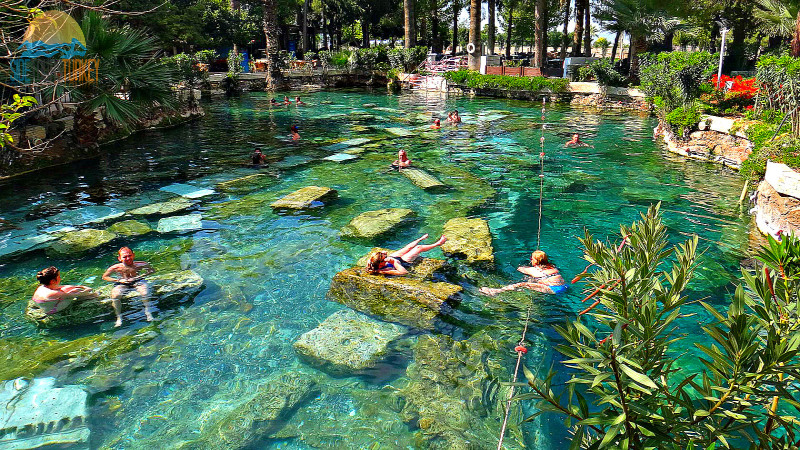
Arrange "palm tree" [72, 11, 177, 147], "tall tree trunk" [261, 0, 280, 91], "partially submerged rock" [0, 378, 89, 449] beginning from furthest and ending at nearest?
"tall tree trunk" [261, 0, 280, 91] → "palm tree" [72, 11, 177, 147] → "partially submerged rock" [0, 378, 89, 449]

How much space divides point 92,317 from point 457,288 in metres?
5.57

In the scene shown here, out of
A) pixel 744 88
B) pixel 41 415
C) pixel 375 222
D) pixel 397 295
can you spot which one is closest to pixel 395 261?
pixel 397 295

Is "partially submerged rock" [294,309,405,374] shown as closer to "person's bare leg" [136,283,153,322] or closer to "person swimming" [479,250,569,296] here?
"person swimming" [479,250,569,296]

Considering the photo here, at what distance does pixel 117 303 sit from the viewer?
7.94 m

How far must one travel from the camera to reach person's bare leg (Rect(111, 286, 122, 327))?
7.68 metres

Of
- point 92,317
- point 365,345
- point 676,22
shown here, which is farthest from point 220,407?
point 676,22

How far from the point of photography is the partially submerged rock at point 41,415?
5297 mm

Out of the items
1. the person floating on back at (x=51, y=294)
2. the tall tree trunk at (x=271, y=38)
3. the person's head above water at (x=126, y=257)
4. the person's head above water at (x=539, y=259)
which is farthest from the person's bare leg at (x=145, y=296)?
the tall tree trunk at (x=271, y=38)

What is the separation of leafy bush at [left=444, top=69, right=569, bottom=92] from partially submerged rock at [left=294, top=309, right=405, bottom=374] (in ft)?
91.4

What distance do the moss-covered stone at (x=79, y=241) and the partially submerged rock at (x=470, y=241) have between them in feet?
22.8

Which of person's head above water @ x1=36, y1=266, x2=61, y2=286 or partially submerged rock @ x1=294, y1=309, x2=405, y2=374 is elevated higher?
person's head above water @ x1=36, y1=266, x2=61, y2=286

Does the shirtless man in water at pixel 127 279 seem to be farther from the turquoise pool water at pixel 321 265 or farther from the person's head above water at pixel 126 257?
the turquoise pool water at pixel 321 265

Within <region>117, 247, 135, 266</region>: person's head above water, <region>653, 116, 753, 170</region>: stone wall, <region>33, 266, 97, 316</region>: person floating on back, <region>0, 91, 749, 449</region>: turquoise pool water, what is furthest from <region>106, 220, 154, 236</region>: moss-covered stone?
<region>653, 116, 753, 170</region>: stone wall

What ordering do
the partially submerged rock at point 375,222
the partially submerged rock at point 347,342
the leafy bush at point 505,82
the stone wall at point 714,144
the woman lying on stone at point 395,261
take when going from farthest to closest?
1. the leafy bush at point 505,82
2. the stone wall at point 714,144
3. the partially submerged rock at point 375,222
4. the woman lying on stone at point 395,261
5. the partially submerged rock at point 347,342
